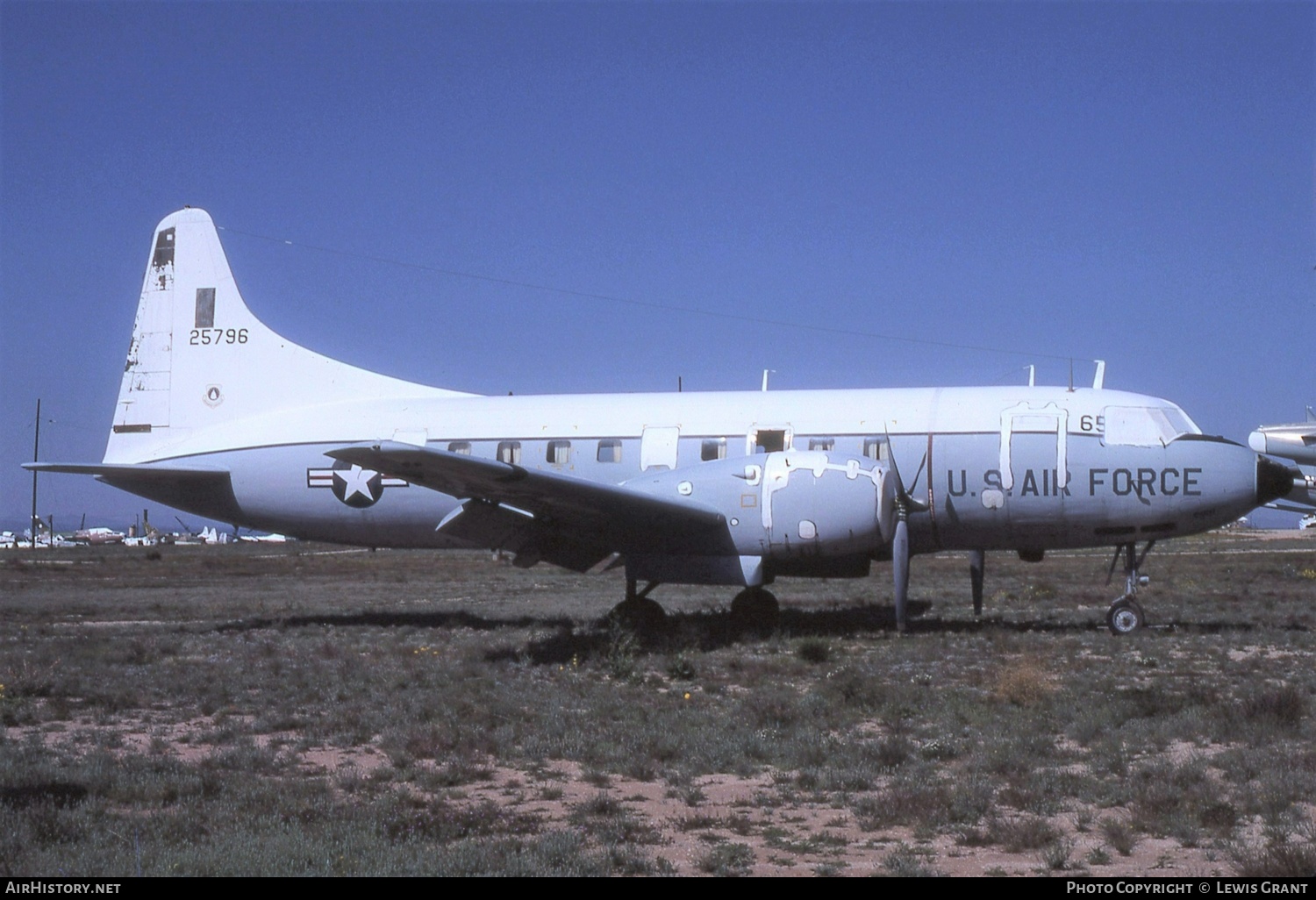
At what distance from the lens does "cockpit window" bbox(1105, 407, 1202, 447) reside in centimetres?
1559

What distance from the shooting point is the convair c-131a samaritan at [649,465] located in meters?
14.5

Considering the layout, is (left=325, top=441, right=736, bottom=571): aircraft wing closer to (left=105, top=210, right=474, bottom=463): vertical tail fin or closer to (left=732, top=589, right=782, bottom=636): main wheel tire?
(left=732, top=589, right=782, bottom=636): main wheel tire

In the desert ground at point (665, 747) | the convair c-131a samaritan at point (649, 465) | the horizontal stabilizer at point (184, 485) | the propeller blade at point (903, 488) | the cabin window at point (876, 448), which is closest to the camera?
the desert ground at point (665, 747)

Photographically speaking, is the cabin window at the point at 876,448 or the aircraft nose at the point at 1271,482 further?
the cabin window at the point at 876,448

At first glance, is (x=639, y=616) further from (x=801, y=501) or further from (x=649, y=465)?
(x=801, y=501)

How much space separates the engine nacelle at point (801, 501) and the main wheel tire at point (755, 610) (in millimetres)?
3129

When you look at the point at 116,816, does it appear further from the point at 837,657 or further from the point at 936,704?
the point at 837,657

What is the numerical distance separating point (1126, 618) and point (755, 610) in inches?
208

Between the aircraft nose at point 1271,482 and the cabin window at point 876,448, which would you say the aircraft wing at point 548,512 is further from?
the aircraft nose at point 1271,482

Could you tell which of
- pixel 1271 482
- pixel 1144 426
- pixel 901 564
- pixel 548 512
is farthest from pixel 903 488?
pixel 1271 482

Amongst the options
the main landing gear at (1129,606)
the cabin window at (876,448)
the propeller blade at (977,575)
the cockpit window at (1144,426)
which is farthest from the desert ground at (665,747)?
the cockpit window at (1144,426)

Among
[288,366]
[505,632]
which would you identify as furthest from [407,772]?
[288,366]

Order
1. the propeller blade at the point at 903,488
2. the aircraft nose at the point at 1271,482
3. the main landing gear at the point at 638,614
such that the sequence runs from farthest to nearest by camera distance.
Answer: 1. the main landing gear at the point at 638,614
2. the aircraft nose at the point at 1271,482
3. the propeller blade at the point at 903,488

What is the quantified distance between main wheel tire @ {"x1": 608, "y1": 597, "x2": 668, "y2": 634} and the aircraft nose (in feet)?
27.2
